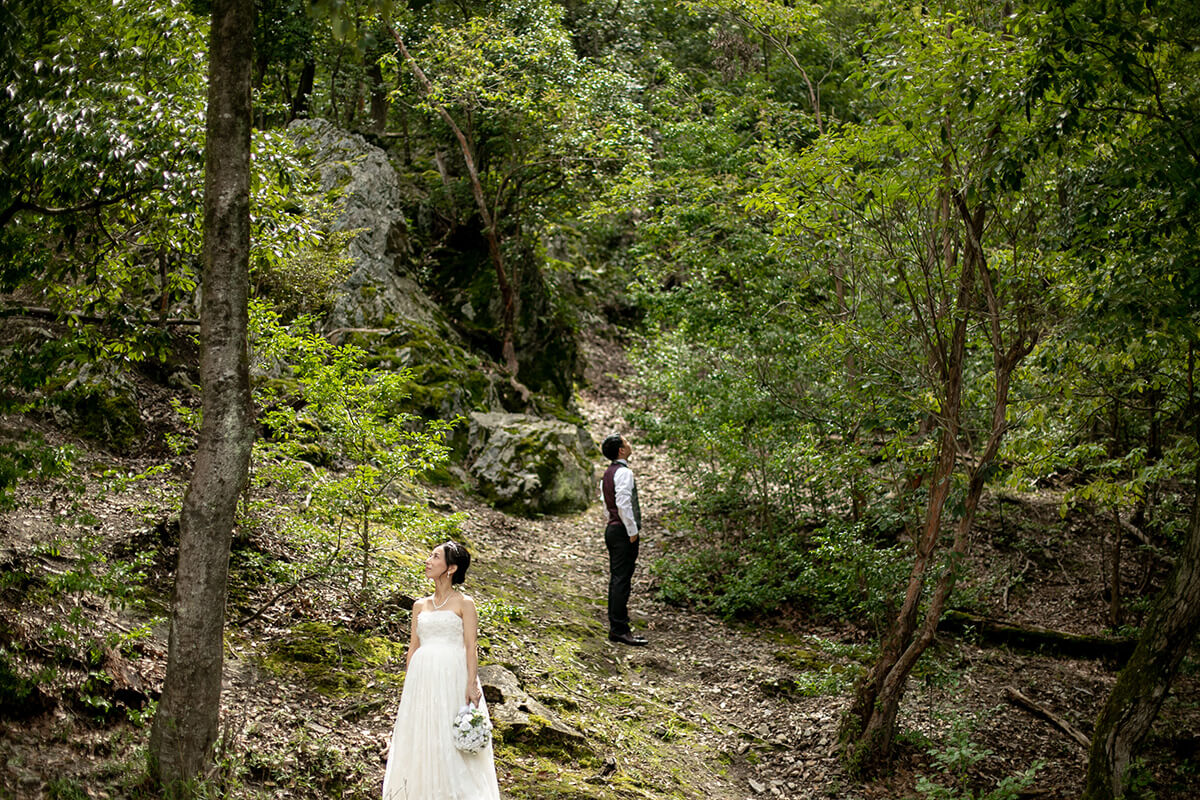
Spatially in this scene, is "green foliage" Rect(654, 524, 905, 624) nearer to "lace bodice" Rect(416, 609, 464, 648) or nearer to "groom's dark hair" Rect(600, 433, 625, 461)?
"groom's dark hair" Rect(600, 433, 625, 461)

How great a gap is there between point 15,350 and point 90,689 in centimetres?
202

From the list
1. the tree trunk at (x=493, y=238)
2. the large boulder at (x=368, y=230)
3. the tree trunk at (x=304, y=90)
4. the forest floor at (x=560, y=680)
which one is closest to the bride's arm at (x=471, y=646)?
the forest floor at (x=560, y=680)

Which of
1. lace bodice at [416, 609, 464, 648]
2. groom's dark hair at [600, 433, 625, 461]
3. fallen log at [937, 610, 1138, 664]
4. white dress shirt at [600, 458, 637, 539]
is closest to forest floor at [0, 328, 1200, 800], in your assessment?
fallen log at [937, 610, 1138, 664]

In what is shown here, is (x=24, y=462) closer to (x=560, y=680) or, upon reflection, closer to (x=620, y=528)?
(x=560, y=680)

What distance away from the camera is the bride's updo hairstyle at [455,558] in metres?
5.02

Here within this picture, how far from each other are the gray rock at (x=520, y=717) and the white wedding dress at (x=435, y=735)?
1258mm

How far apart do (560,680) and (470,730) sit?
115 inches

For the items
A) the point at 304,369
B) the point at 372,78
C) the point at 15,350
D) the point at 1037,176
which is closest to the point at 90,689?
the point at 15,350

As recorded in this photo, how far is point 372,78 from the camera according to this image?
17672 mm

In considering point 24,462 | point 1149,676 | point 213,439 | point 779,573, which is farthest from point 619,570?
point 24,462

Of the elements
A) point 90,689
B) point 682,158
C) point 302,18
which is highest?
point 302,18

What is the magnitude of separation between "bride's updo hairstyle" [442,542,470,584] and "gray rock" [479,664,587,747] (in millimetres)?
1481

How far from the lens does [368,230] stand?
1360 cm

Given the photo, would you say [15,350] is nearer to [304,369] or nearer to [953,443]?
[304,369]
